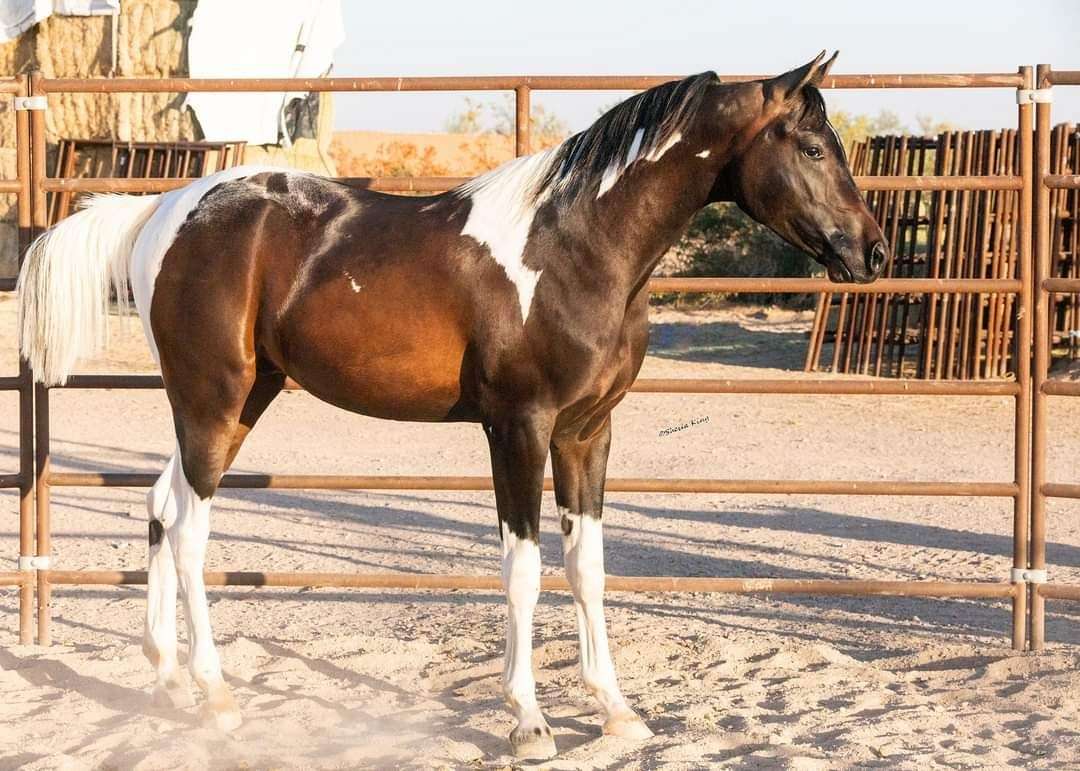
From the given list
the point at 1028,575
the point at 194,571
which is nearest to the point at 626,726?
the point at 194,571

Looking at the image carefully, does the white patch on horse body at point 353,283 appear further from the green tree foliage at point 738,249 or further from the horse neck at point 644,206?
the green tree foliage at point 738,249

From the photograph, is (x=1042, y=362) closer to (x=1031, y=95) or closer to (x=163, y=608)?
(x=1031, y=95)

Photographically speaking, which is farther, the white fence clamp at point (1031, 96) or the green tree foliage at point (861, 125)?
the green tree foliage at point (861, 125)

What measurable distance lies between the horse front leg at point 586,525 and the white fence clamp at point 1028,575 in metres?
1.65

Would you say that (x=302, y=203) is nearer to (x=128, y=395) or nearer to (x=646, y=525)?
(x=646, y=525)

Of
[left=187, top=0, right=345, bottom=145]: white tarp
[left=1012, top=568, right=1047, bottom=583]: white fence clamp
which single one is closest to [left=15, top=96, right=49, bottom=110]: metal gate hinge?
[left=1012, top=568, right=1047, bottom=583]: white fence clamp

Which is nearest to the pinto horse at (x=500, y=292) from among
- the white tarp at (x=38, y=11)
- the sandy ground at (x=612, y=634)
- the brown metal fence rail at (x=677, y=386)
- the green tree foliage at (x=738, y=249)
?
the sandy ground at (x=612, y=634)

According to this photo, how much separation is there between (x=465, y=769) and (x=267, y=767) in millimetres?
525

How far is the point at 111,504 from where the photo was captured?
7.62 metres

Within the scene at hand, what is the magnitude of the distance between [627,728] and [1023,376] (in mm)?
1950

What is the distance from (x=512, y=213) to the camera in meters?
3.88

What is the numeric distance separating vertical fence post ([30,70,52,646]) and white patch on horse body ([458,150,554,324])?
Result: 1.76 metres

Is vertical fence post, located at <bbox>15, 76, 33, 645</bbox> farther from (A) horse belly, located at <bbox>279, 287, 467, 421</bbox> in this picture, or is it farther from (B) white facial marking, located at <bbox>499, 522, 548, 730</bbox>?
(B) white facial marking, located at <bbox>499, 522, 548, 730</bbox>

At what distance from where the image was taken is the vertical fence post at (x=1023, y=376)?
465cm
